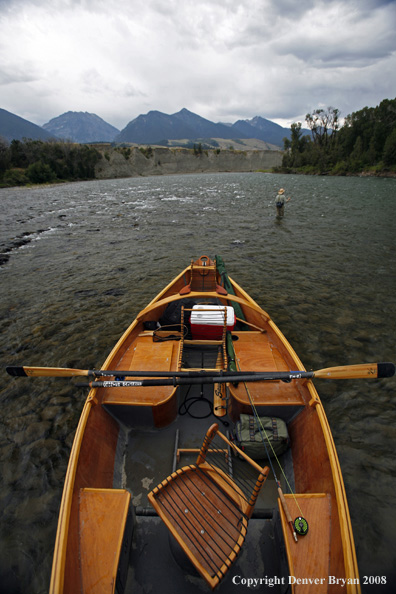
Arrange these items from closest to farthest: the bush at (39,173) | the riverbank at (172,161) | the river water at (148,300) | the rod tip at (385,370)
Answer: the rod tip at (385,370), the river water at (148,300), the bush at (39,173), the riverbank at (172,161)

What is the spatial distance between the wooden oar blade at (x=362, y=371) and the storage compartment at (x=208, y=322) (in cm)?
343

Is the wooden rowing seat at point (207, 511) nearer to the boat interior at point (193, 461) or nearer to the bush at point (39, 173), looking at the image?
the boat interior at point (193, 461)

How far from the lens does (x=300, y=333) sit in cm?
1085

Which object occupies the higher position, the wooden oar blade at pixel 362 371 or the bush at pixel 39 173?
the bush at pixel 39 173

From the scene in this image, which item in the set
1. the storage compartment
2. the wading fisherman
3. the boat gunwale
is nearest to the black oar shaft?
the boat gunwale

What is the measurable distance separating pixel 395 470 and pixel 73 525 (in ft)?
22.8

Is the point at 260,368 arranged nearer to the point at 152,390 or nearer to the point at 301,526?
the point at 152,390

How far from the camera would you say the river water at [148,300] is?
5500mm

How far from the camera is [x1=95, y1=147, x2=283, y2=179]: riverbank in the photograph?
138725 mm

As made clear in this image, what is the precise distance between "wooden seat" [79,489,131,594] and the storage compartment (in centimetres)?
476

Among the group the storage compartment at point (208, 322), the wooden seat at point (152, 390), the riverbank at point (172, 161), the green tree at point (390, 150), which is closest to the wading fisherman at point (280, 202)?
the storage compartment at point (208, 322)

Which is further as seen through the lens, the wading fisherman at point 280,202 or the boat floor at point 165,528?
the wading fisherman at point 280,202

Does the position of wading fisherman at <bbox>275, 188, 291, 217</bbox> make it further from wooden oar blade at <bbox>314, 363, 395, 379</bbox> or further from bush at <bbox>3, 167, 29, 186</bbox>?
bush at <bbox>3, 167, 29, 186</bbox>

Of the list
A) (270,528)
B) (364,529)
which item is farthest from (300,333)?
(270,528)
